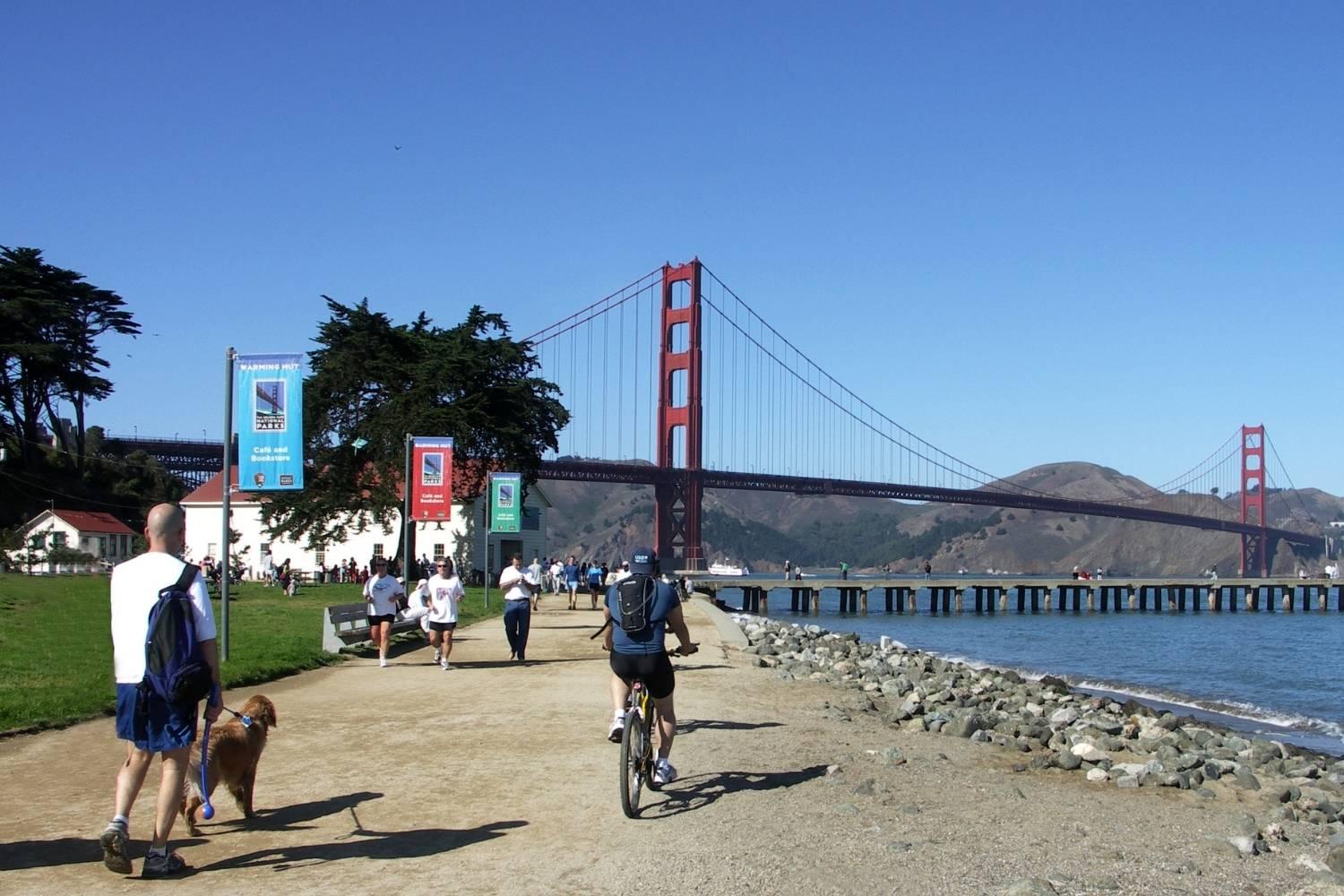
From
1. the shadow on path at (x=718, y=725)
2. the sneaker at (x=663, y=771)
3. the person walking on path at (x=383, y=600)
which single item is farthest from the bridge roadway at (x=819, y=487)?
the sneaker at (x=663, y=771)

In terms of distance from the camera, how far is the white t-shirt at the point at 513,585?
57.1ft

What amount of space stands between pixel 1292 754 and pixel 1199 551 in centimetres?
19739

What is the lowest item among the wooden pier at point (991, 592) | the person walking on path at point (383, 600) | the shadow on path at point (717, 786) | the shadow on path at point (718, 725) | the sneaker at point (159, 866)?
the wooden pier at point (991, 592)

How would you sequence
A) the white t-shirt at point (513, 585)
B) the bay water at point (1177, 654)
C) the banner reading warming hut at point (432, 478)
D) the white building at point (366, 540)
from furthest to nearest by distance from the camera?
the white building at point (366, 540) → the banner reading warming hut at point (432, 478) → the bay water at point (1177, 654) → the white t-shirt at point (513, 585)

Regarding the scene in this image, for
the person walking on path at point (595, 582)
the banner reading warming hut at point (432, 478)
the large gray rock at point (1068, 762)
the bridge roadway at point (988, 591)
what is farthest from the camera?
the bridge roadway at point (988, 591)

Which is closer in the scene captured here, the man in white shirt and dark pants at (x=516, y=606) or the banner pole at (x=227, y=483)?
the banner pole at (x=227, y=483)

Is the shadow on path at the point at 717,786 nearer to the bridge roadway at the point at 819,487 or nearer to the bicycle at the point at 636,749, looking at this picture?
the bicycle at the point at 636,749

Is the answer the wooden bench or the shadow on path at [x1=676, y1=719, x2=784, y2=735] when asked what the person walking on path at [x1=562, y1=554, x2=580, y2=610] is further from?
the shadow on path at [x1=676, y1=719, x2=784, y2=735]

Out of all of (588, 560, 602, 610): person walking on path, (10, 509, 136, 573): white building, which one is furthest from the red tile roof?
(588, 560, 602, 610): person walking on path

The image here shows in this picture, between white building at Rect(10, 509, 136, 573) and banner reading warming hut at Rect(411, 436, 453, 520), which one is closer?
banner reading warming hut at Rect(411, 436, 453, 520)

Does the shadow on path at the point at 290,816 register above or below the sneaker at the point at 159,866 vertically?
below

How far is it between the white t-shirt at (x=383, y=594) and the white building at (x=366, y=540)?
1407 inches

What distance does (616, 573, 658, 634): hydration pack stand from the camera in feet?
26.8

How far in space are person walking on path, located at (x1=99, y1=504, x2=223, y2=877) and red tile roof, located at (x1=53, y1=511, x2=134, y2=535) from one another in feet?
193
